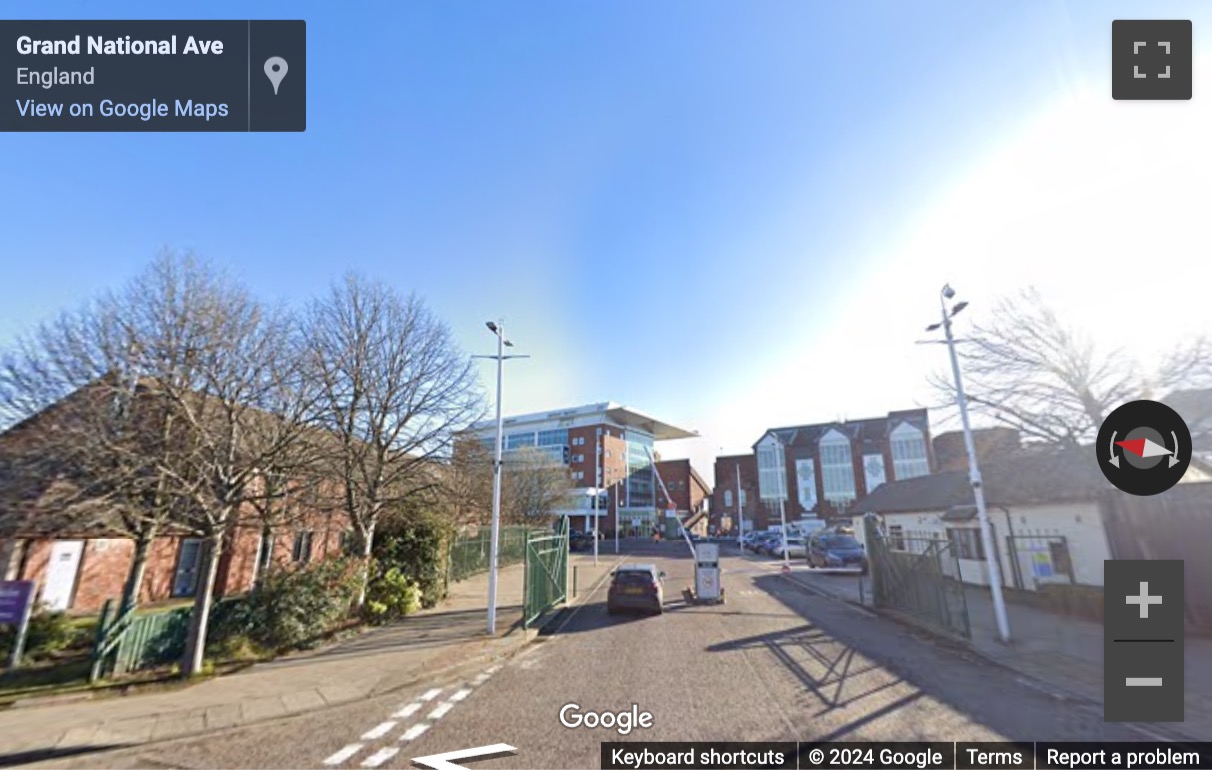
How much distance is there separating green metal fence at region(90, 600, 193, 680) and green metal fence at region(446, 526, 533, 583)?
8.60 metres

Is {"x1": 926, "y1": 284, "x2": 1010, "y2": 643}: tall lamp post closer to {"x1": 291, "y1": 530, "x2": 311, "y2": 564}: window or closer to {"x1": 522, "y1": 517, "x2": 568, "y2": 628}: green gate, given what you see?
{"x1": 522, "y1": 517, "x2": 568, "y2": 628}: green gate

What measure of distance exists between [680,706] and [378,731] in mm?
4103

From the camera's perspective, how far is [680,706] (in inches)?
270

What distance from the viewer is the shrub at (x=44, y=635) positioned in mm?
9469

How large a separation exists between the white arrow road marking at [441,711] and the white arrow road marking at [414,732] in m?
0.32

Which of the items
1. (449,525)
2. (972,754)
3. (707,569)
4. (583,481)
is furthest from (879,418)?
(972,754)

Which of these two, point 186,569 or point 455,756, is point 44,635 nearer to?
point 186,569

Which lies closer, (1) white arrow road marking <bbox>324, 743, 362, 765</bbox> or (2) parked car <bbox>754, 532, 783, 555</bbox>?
(1) white arrow road marking <bbox>324, 743, 362, 765</bbox>

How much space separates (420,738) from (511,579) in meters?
18.2

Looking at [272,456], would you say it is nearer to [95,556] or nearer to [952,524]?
[95,556]

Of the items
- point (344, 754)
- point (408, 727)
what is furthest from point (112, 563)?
point (344, 754)

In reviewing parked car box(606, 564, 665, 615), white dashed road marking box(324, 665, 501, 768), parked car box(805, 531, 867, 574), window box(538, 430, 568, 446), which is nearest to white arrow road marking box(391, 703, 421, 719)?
white dashed road marking box(324, 665, 501, 768)

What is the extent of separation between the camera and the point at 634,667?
9.03 metres

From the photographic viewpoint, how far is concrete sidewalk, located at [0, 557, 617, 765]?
6184 mm
